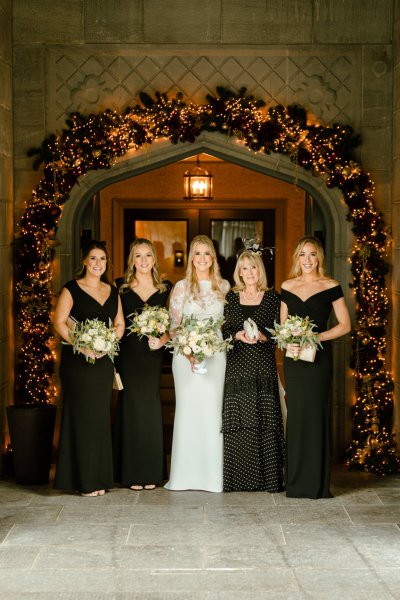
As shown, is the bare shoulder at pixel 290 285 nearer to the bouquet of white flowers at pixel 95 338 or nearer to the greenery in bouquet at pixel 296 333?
the greenery in bouquet at pixel 296 333

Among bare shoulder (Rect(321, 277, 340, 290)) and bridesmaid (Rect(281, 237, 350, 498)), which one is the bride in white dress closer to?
bridesmaid (Rect(281, 237, 350, 498))

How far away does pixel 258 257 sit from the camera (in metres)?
7.35

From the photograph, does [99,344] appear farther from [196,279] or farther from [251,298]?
[251,298]

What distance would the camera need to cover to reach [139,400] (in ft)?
24.6

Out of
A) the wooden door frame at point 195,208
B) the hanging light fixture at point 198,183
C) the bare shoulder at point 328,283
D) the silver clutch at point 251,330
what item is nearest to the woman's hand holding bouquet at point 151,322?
the silver clutch at point 251,330

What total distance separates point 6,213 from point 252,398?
109 inches

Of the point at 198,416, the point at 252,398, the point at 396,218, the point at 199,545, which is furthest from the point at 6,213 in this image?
the point at 199,545

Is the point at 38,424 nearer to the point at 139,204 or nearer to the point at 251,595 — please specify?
the point at 251,595

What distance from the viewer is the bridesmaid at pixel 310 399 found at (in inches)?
284

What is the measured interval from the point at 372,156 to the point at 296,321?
2.41m

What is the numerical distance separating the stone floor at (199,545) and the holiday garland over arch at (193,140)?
1.10 meters

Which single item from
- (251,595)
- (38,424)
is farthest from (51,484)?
(251,595)

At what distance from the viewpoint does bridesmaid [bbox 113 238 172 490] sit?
7500 mm

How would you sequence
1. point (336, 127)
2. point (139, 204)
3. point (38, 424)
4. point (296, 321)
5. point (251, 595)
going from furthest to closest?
point (139, 204), point (336, 127), point (38, 424), point (296, 321), point (251, 595)
